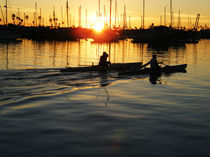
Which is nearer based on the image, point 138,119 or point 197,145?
point 197,145

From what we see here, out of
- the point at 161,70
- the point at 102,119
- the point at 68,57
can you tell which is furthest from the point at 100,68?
the point at 68,57

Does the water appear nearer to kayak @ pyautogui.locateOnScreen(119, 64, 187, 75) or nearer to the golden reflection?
kayak @ pyautogui.locateOnScreen(119, 64, 187, 75)

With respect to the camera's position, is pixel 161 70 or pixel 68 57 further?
pixel 68 57

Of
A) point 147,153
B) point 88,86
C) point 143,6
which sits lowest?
point 147,153

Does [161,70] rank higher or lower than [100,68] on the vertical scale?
lower

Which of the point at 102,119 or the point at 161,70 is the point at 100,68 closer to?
the point at 161,70

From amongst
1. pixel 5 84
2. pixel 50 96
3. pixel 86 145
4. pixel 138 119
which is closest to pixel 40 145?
pixel 86 145

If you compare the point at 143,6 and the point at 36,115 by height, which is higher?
the point at 143,6

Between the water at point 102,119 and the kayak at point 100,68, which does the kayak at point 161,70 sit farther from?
the water at point 102,119

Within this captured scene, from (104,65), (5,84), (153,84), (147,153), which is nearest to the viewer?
(147,153)

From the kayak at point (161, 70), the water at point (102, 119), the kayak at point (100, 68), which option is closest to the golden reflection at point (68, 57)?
the kayak at point (100, 68)

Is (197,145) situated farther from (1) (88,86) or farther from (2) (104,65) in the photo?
(2) (104,65)

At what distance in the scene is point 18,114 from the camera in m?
10.2

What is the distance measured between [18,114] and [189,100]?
850 cm
